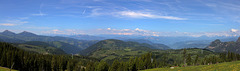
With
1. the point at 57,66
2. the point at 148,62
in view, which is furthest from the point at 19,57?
the point at 148,62

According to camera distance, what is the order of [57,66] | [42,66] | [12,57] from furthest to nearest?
Result: 1. [57,66]
2. [42,66]
3. [12,57]

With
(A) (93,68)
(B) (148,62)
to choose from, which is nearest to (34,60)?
(A) (93,68)

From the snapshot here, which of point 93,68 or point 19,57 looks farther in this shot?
point 93,68

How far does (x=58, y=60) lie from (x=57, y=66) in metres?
6.09

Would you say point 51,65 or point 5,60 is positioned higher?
point 5,60

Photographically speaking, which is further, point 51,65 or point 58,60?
point 58,60

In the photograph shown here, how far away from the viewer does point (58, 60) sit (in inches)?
5487

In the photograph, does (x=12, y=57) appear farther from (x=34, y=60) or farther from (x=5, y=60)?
(x=34, y=60)

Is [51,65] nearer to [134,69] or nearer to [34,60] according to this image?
[34,60]

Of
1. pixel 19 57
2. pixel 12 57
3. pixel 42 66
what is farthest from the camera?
pixel 42 66

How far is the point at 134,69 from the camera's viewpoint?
124 meters

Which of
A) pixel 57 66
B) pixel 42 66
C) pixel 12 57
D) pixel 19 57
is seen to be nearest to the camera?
pixel 12 57

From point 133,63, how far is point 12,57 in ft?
298

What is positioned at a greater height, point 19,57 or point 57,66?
point 19,57
